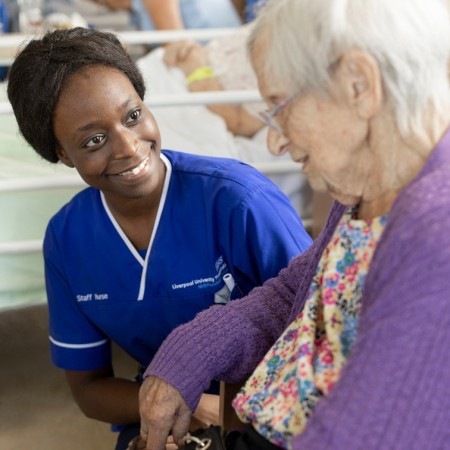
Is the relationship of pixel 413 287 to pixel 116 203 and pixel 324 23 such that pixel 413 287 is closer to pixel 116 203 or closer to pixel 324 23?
pixel 324 23

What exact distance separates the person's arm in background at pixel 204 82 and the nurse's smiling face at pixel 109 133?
2.97ft

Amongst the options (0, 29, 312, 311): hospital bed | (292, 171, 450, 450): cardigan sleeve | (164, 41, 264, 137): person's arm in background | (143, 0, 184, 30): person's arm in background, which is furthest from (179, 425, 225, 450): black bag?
(143, 0, 184, 30): person's arm in background

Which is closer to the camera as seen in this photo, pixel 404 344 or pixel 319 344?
pixel 404 344

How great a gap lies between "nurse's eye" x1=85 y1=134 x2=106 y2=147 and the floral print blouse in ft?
1.78

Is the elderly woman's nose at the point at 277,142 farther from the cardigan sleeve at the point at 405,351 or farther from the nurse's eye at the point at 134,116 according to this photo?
the nurse's eye at the point at 134,116

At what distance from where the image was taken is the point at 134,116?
1472mm

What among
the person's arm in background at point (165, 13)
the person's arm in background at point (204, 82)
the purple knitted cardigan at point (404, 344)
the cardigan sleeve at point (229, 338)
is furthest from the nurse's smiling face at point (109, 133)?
the person's arm in background at point (165, 13)

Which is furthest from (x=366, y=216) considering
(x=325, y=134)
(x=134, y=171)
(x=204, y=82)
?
(x=204, y=82)

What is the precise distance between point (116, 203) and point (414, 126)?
787 mm

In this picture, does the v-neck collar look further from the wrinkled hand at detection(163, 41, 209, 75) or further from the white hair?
the wrinkled hand at detection(163, 41, 209, 75)

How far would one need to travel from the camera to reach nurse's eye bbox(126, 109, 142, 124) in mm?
1461

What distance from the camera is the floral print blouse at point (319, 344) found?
1.00 m

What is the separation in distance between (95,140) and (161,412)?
0.53 metres

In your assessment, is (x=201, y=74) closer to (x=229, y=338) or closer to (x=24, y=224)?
(x=24, y=224)
